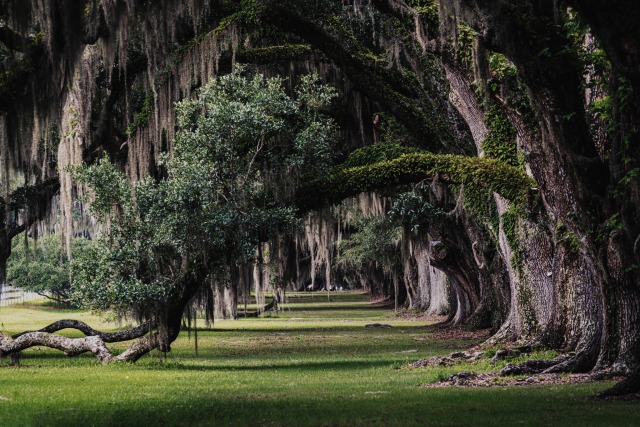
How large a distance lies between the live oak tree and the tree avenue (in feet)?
0.15

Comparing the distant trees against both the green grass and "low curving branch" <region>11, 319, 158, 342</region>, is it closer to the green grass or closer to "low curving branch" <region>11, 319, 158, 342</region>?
the green grass

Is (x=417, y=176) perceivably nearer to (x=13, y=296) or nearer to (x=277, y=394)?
(x=277, y=394)

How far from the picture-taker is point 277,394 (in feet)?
48.1

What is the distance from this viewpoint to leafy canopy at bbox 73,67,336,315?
65.8 feet

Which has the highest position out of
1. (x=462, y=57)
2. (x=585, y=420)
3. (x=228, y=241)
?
(x=462, y=57)

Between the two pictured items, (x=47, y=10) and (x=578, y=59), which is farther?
(x=578, y=59)

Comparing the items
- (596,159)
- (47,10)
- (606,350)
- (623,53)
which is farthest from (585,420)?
(47,10)

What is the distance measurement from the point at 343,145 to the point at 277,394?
15482 mm

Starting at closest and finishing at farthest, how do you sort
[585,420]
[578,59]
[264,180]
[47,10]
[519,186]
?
[585,420] < [47,10] < [578,59] < [519,186] < [264,180]

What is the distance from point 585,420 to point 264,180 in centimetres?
1157

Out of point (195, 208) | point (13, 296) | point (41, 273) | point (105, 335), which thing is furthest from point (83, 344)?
point (13, 296)

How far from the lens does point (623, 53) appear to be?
9188mm

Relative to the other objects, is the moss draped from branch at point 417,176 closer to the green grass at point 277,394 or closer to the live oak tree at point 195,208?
the live oak tree at point 195,208

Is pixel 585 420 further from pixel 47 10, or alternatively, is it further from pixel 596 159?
pixel 47 10
